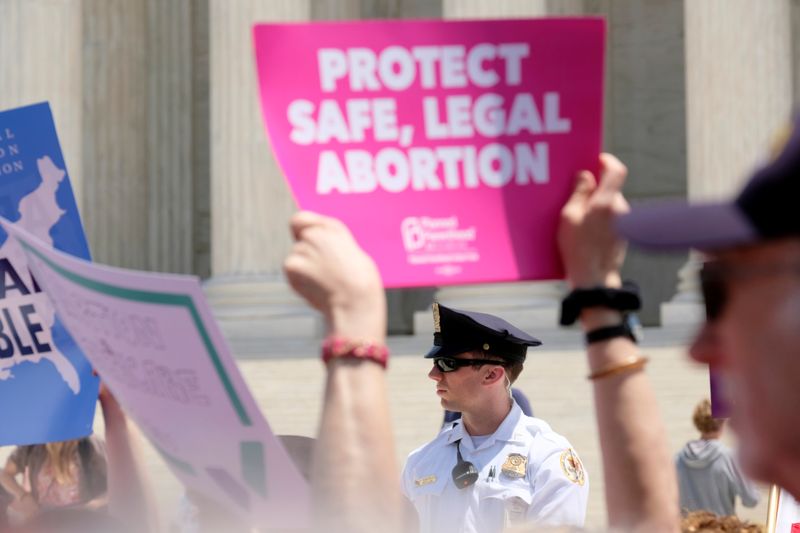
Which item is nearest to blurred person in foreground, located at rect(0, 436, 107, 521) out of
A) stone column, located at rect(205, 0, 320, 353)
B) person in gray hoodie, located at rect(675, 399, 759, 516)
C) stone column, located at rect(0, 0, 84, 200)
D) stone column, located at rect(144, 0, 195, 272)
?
person in gray hoodie, located at rect(675, 399, 759, 516)

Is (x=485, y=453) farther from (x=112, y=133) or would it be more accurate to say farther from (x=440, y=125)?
(x=112, y=133)

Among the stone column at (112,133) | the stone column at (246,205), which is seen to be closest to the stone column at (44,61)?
the stone column at (112,133)

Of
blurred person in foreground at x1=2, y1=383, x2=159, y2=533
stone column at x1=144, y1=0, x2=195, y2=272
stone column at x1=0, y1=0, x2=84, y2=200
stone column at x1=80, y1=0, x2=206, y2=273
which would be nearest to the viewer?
blurred person in foreground at x1=2, y1=383, x2=159, y2=533

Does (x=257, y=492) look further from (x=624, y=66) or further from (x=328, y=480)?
(x=624, y=66)

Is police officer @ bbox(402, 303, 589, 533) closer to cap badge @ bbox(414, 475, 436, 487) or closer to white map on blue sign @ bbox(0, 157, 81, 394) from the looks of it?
cap badge @ bbox(414, 475, 436, 487)

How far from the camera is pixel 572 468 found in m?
7.43

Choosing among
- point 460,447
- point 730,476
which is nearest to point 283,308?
point 730,476

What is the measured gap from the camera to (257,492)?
11.9 feet

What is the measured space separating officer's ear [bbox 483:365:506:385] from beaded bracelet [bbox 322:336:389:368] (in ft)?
14.6

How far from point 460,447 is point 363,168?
409cm

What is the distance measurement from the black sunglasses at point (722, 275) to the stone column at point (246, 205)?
33.4 m

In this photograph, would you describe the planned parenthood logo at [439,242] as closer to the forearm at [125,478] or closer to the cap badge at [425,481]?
the forearm at [125,478]

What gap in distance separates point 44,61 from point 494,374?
31.5 m

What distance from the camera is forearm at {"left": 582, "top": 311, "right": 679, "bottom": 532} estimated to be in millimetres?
3635
